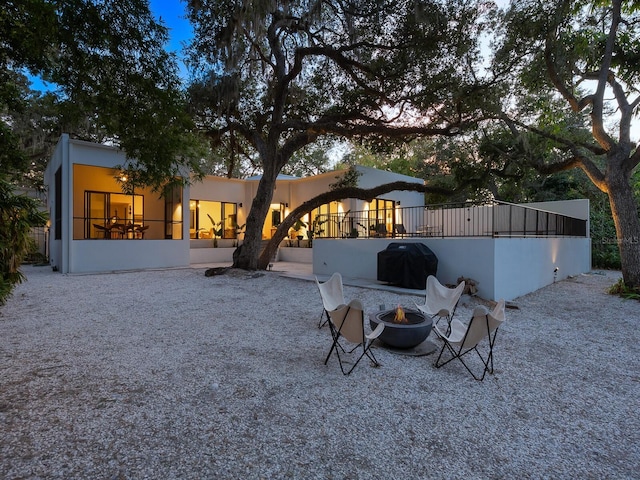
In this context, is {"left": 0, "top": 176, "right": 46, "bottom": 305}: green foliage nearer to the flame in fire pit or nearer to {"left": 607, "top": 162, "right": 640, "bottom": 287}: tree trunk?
the flame in fire pit

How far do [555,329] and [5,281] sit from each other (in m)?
6.31


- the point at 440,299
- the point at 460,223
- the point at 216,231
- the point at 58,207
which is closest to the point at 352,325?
the point at 440,299

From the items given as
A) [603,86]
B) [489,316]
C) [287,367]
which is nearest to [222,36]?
[287,367]

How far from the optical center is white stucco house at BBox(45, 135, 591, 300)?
742cm

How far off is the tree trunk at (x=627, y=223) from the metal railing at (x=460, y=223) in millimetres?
1651

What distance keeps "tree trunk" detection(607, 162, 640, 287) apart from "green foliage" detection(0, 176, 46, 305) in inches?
427

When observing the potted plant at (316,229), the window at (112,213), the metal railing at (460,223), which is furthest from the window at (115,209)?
the metal railing at (460,223)

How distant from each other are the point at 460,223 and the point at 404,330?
35.2 ft

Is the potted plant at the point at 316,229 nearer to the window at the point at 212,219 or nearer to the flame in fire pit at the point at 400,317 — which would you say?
the window at the point at 212,219

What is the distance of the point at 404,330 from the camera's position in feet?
12.2

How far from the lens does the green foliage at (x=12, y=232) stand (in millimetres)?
1944

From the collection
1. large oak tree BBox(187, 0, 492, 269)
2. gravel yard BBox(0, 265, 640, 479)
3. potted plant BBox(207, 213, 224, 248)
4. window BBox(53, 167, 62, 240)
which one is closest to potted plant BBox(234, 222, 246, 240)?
potted plant BBox(207, 213, 224, 248)

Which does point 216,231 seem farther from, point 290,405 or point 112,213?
point 290,405

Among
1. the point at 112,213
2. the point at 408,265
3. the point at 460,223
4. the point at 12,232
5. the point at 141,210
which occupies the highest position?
the point at 141,210
